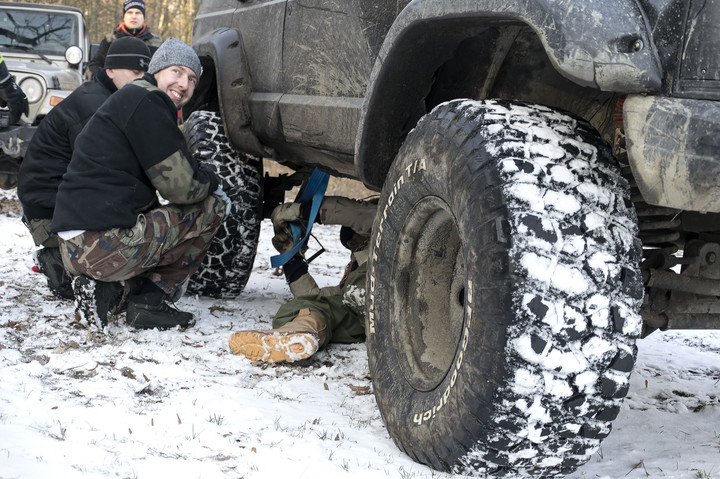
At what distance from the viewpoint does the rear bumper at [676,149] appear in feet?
4.99

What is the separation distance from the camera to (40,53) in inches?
348

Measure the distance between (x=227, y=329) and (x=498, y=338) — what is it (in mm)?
2320

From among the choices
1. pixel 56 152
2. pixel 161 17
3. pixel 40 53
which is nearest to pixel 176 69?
pixel 56 152

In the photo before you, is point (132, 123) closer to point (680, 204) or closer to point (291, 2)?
point (291, 2)

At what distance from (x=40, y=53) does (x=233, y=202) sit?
593 centimetres

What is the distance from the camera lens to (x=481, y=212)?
71.5 inches

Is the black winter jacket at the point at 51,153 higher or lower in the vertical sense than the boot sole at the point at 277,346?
higher

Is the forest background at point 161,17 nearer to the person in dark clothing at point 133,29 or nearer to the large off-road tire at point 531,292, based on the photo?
the person in dark clothing at point 133,29

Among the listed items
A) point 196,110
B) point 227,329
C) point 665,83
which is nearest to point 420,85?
point 665,83

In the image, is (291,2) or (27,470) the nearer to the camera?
(27,470)

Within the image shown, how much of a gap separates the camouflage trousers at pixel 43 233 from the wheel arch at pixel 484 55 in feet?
7.42

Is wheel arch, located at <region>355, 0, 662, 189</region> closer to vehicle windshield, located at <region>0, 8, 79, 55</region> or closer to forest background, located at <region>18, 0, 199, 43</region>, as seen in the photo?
vehicle windshield, located at <region>0, 8, 79, 55</region>

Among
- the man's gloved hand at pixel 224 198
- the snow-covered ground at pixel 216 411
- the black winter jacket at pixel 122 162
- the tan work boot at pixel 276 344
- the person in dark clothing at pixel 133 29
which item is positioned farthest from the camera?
the person in dark clothing at pixel 133 29

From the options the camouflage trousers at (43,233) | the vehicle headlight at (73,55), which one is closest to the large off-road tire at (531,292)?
the camouflage trousers at (43,233)
